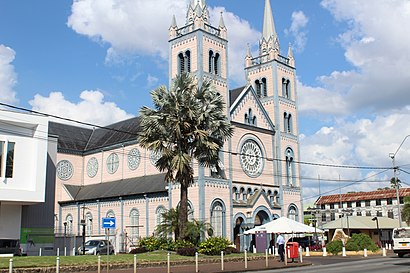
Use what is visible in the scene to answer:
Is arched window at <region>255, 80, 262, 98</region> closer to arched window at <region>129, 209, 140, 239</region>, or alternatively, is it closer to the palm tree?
arched window at <region>129, 209, 140, 239</region>

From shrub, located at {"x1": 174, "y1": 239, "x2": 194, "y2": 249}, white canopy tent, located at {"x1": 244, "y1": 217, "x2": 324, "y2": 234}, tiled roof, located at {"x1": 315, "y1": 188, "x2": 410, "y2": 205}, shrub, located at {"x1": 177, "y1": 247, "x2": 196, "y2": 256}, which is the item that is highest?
tiled roof, located at {"x1": 315, "y1": 188, "x2": 410, "y2": 205}

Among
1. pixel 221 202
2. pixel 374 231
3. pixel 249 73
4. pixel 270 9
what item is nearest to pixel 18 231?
pixel 221 202

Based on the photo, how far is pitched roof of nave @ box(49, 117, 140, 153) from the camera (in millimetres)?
62938

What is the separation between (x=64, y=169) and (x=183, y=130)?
32307 mm

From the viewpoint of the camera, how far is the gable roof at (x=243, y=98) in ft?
175

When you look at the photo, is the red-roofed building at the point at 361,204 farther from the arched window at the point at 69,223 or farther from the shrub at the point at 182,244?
the shrub at the point at 182,244

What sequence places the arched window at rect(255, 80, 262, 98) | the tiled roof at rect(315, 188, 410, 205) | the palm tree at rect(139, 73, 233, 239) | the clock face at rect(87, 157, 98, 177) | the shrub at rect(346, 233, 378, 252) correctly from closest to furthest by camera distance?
the palm tree at rect(139, 73, 233, 239) → the shrub at rect(346, 233, 378, 252) → the arched window at rect(255, 80, 262, 98) → the clock face at rect(87, 157, 98, 177) → the tiled roof at rect(315, 188, 410, 205)

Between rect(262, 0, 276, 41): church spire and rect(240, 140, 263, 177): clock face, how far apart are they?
571 inches

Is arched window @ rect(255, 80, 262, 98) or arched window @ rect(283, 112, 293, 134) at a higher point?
arched window @ rect(255, 80, 262, 98)

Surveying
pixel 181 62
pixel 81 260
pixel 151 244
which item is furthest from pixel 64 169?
pixel 81 260

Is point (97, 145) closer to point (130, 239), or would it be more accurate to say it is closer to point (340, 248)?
point (130, 239)

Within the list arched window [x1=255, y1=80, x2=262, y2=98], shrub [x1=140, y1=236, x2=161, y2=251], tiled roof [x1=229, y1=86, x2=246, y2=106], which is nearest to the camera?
shrub [x1=140, y1=236, x2=161, y2=251]

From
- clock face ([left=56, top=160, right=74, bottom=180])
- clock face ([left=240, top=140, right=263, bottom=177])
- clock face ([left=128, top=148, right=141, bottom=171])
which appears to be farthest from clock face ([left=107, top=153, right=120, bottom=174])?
clock face ([left=240, top=140, right=263, bottom=177])

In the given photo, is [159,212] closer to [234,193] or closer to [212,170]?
[212,170]
